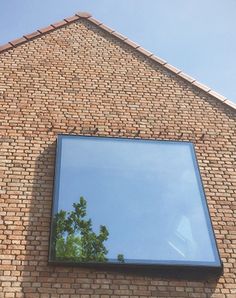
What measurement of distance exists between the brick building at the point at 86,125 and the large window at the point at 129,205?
18 centimetres

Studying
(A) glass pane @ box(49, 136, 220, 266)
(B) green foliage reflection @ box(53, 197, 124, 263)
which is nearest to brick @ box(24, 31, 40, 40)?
(A) glass pane @ box(49, 136, 220, 266)

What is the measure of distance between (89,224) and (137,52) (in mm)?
3974

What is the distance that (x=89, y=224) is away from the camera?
18.0 feet

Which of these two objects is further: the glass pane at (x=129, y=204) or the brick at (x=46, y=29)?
the brick at (x=46, y=29)

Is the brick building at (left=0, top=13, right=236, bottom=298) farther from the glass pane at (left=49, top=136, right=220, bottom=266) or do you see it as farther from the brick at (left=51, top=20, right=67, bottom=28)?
the glass pane at (left=49, top=136, right=220, bottom=266)

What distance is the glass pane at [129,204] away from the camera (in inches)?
209

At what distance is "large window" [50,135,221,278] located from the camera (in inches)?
208

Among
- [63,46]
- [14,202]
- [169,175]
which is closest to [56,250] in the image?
[14,202]

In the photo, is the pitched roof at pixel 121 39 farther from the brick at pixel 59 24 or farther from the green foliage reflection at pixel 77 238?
the green foliage reflection at pixel 77 238

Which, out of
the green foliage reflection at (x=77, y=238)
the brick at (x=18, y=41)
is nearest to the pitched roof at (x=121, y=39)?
the brick at (x=18, y=41)

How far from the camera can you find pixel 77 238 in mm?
5387

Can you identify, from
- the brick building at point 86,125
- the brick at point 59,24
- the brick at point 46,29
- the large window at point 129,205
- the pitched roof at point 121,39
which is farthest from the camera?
the brick at point 59,24

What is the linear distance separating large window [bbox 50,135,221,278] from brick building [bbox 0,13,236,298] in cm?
18

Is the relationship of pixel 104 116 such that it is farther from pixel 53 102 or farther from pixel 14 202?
pixel 14 202
